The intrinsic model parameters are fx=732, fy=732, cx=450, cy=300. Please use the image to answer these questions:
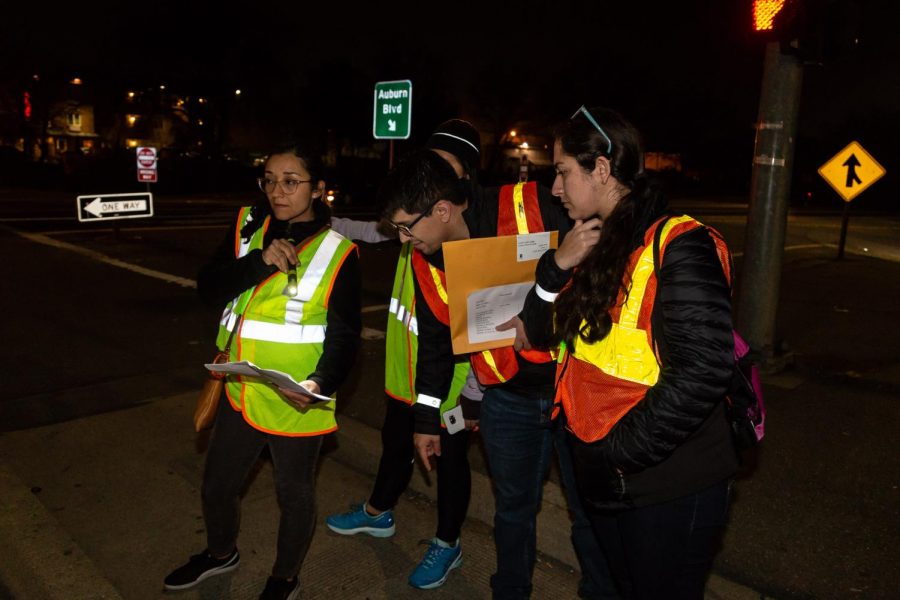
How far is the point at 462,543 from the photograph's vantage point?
12.7 ft

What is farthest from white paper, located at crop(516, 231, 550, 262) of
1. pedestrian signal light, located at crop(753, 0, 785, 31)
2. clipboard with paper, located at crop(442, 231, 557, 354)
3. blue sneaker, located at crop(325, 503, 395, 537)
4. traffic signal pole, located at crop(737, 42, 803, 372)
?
traffic signal pole, located at crop(737, 42, 803, 372)

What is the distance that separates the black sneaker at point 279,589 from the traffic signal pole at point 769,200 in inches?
190

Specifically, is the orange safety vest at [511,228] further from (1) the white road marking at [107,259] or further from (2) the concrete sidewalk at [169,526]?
(1) the white road marking at [107,259]

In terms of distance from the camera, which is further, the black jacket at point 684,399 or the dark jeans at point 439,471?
the dark jeans at point 439,471

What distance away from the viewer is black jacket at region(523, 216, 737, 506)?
6.01 ft

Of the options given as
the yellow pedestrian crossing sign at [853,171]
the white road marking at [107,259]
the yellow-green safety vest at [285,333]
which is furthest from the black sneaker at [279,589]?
the yellow pedestrian crossing sign at [853,171]

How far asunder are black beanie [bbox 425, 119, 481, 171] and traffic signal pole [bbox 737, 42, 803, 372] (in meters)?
3.66

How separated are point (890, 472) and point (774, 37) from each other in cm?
325

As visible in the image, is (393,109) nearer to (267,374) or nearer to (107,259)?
(107,259)

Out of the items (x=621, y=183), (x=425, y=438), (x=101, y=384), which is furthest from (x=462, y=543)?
(x=101, y=384)

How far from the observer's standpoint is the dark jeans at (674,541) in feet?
6.76

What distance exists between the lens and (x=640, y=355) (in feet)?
6.40

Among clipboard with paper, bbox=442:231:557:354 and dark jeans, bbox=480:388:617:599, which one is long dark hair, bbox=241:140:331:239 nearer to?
clipboard with paper, bbox=442:231:557:354

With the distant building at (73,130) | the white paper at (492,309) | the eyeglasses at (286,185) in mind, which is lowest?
the white paper at (492,309)
